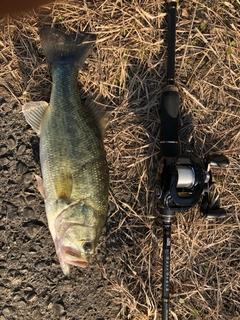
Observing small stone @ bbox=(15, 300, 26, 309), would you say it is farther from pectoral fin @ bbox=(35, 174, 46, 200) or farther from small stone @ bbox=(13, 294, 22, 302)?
pectoral fin @ bbox=(35, 174, 46, 200)

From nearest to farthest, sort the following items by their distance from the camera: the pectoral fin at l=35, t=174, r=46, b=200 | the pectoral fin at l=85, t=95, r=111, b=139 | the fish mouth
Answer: the fish mouth, the pectoral fin at l=35, t=174, r=46, b=200, the pectoral fin at l=85, t=95, r=111, b=139

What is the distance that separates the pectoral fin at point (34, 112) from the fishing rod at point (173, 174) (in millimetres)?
1071

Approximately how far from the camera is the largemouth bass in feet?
9.13

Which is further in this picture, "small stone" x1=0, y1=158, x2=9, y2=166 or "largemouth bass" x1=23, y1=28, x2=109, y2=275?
"small stone" x1=0, y1=158, x2=9, y2=166

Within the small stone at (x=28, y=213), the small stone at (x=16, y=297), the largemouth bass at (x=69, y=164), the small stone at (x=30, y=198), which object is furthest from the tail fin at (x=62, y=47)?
the small stone at (x=16, y=297)

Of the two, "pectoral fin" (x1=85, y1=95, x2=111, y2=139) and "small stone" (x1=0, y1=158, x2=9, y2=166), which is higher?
"pectoral fin" (x1=85, y1=95, x2=111, y2=139)

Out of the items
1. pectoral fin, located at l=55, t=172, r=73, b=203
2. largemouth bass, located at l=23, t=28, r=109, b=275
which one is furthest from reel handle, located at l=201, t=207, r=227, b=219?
pectoral fin, located at l=55, t=172, r=73, b=203

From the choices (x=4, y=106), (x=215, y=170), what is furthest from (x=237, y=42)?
(x=4, y=106)

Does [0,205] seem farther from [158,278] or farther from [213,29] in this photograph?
[213,29]

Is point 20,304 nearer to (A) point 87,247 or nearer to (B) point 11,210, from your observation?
(B) point 11,210

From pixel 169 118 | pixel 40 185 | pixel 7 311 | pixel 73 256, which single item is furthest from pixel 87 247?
pixel 169 118

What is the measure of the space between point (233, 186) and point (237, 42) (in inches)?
56.6

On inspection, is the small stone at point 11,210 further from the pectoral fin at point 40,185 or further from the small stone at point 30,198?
the pectoral fin at point 40,185

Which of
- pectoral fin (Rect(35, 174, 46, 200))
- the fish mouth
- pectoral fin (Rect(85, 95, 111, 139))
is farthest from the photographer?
pectoral fin (Rect(85, 95, 111, 139))
